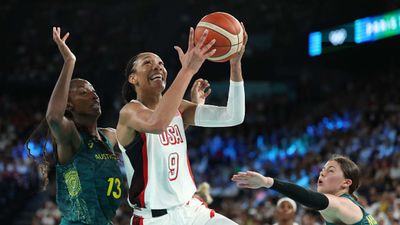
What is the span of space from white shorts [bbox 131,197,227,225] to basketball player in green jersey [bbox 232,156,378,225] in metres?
0.52

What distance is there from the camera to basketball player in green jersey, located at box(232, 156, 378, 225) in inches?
159

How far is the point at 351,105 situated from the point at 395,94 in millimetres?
1320

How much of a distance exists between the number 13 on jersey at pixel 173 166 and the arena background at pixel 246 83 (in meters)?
8.96

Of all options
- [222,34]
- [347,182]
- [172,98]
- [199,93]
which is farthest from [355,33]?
[172,98]

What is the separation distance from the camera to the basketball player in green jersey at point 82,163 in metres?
4.51

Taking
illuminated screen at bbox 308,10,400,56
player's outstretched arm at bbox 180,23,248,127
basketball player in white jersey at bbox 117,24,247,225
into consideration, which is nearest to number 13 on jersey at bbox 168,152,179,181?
basketball player in white jersey at bbox 117,24,247,225

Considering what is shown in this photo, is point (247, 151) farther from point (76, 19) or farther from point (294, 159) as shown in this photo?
point (76, 19)

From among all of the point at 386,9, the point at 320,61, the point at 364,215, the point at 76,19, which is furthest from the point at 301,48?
the point at 364,215

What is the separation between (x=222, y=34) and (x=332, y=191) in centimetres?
136

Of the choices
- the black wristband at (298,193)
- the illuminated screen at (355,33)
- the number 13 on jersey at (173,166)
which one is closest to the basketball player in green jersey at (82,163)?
the number 13 on jersey at (173,166)

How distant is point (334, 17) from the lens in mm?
Result: 17984

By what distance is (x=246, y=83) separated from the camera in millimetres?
20125

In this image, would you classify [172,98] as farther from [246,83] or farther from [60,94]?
[246,83]

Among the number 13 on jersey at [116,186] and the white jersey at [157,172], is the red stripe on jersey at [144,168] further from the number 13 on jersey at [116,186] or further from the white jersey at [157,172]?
the number 13 on jersey at [116,186]
